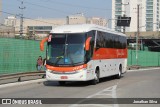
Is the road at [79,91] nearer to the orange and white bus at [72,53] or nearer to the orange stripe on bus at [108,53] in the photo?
the orange and white bus at [72,53]

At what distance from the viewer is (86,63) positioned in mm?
22406

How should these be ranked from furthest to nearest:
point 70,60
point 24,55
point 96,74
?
point 24,55 → point 96,74 → point 70,60

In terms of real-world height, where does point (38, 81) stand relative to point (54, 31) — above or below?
below

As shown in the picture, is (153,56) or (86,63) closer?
(86,63)

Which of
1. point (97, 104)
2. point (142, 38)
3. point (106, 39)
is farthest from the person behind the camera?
point (142, 38)

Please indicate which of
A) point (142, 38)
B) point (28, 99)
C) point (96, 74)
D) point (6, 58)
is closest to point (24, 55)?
point (6, 58)

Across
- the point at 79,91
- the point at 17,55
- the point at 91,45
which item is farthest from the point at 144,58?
the point at 79,91

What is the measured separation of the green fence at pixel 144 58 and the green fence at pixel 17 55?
3060 centimetres

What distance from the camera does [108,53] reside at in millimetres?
27328

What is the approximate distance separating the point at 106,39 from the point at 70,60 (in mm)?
5228

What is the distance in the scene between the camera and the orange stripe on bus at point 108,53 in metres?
24.5

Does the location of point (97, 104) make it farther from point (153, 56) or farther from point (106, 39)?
point (153, 56)

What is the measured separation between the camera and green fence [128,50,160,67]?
63.5m

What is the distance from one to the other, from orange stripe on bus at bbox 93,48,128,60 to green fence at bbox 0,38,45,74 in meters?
6.96
